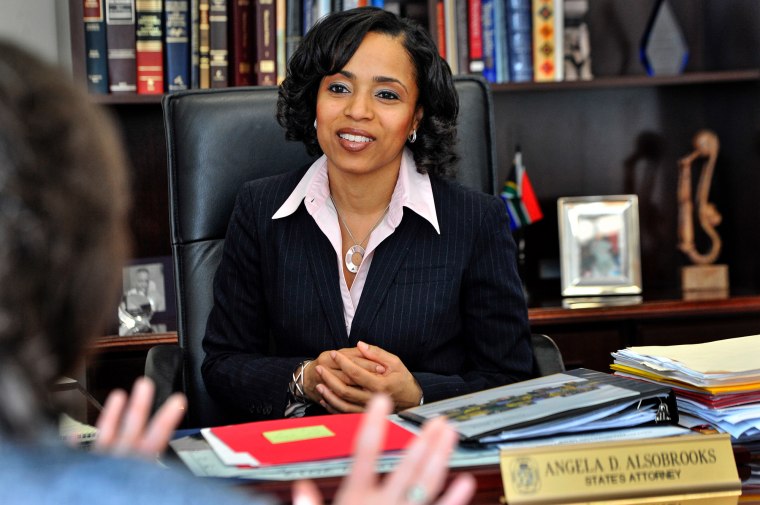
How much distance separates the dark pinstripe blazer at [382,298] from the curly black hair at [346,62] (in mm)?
82

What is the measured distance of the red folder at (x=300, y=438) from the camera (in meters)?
0.99

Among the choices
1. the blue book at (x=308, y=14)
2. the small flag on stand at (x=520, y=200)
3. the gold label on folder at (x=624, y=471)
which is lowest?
the gold label on folder at (x=624, y=471)

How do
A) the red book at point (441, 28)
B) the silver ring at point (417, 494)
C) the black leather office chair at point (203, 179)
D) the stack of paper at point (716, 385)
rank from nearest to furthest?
the silver ring at point (417, 494), the stack of paper at point (716, 385), the black leather office chair at point (203, 179), the red book at point (441, 28)

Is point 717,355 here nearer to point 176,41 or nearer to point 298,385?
point 298,385

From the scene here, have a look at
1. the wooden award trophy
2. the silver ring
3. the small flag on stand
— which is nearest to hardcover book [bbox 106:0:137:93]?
the small flag on stand

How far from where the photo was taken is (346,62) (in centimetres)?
183

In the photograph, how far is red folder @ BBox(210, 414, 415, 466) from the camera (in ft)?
3.26

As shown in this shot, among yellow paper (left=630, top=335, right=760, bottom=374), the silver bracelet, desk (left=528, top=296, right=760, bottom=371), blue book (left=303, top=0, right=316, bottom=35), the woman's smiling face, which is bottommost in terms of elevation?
desk (left=528, top=296, right=760, bottom=371)

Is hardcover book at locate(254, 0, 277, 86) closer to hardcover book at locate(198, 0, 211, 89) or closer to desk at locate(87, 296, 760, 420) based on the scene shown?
hardcover book at locate(198, 0, 211, 89)

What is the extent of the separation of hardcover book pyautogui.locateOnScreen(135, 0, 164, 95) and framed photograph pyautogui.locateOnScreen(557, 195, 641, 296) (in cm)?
114

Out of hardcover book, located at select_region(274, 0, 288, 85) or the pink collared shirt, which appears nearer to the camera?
the pink collared shirt

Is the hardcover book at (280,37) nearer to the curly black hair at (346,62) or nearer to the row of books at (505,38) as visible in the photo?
the row of books at (505,38)

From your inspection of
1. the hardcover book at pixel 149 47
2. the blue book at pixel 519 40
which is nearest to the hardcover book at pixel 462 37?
the blue book at pixel 519 40

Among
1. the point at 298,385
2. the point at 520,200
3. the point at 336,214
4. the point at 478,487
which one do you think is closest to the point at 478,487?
the point at 478,487
